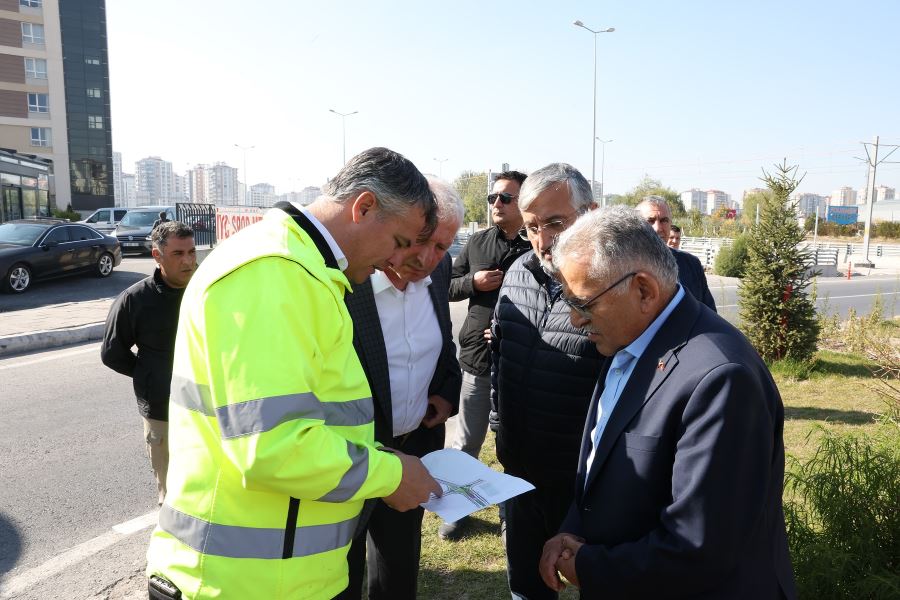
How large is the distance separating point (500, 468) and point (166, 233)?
280cm

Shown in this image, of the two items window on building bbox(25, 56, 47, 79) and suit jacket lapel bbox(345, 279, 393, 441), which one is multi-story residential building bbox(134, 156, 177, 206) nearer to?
window on building bbox(25, 56, 47, 79)

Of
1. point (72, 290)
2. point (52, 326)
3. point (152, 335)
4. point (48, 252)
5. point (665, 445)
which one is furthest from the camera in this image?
point (72, 290)

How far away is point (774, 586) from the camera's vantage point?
172cm

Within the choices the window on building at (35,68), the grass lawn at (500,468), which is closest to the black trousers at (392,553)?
the grass lawn at (500,468)

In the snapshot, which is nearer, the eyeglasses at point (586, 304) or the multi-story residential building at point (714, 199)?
the eyeglasses at point (586, 304)

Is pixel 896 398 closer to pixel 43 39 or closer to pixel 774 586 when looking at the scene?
pixel 774 586

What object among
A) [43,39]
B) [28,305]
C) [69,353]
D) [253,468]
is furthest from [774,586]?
[43,39]

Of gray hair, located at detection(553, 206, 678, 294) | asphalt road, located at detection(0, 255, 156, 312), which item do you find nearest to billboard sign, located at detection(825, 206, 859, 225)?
asphalt road, located at detection(0, 255, 156, 312)

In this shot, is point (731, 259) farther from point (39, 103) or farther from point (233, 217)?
point (39, 103)

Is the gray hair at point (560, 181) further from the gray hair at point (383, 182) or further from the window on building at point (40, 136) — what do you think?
the window on building at point (40, 136)

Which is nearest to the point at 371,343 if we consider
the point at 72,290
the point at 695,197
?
the point at 72,290

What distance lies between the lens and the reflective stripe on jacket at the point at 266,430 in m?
1.44

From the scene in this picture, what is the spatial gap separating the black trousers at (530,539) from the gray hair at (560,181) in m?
1.24

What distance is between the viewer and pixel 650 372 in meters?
1.80
